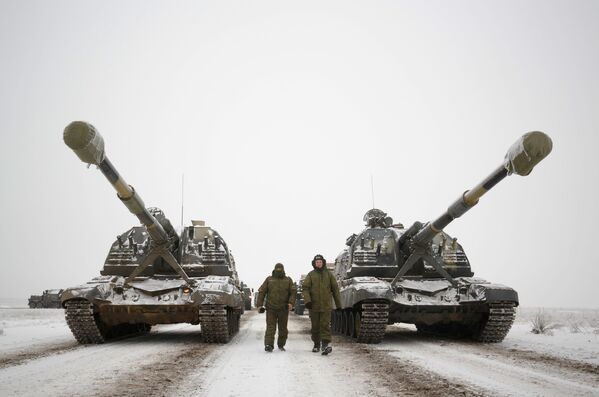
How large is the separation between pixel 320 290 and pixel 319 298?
14 centimetres

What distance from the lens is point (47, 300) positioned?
38.3 metres

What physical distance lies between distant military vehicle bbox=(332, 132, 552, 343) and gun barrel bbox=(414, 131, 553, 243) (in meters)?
0.01

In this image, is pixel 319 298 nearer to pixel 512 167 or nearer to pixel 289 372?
pixel 289 372

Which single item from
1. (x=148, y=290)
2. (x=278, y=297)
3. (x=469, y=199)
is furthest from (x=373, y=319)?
(x=148, y=290)

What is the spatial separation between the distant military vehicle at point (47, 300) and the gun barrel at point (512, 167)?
34884 mm

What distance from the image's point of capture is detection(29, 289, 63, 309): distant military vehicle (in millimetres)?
37781

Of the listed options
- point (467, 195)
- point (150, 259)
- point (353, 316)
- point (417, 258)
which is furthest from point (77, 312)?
→ point (467, 195)

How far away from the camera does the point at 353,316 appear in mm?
11906

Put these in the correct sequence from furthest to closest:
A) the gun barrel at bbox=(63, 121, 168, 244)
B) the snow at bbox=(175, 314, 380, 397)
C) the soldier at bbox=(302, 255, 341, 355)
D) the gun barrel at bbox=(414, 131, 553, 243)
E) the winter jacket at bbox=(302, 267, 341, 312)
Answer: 1. the winter jacket at bbox=(302, 267, 341, 312)
2. the soldier at bbox=(302, 255, 341, 355)
3. the gun barrel at bbox=(414, 131, 553, 243)
4. the gun barrel at bbox=(63, 121, 168, 244)
5. the snow at bbox=(175, 314, 380, 397)

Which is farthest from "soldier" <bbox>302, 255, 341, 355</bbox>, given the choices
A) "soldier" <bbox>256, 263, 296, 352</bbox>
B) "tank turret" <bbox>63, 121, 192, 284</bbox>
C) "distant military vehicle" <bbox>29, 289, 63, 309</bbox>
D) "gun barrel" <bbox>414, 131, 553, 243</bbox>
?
"distant military vehicle" <bbox>29, 289, 63, 309</bbox>

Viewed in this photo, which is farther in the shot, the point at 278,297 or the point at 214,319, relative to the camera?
the point at 214,319

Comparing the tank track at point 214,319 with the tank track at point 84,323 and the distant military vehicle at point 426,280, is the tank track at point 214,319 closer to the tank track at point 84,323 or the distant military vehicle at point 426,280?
the tank track at point 84,323

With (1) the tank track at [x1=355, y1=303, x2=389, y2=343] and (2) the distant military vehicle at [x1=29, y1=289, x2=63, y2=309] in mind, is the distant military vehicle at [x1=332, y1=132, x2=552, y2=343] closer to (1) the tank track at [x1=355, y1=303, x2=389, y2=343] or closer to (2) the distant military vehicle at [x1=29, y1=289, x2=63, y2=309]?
(1) the tank track at [x1=355, y1=303, x2=389, y2=343]

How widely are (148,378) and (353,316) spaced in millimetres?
7105
